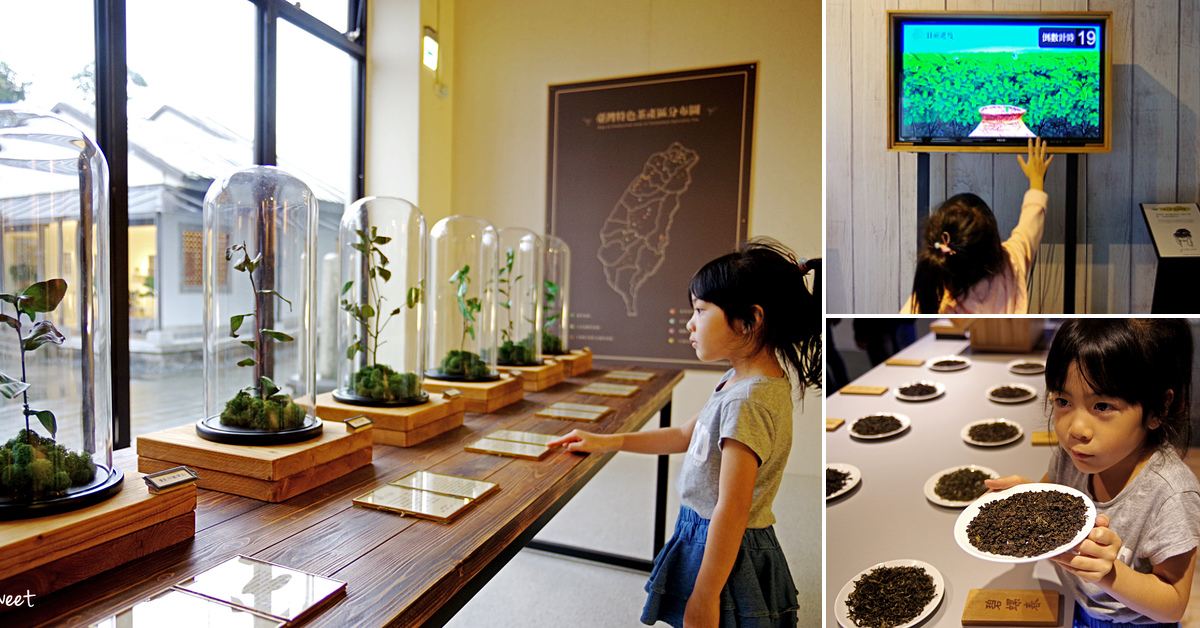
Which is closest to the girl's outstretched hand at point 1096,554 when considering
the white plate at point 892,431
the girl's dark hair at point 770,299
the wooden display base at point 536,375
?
the white plate at point 892,431

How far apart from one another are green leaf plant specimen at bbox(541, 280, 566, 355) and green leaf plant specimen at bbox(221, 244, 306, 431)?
1.56 metres

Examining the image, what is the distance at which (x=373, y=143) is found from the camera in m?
3.99

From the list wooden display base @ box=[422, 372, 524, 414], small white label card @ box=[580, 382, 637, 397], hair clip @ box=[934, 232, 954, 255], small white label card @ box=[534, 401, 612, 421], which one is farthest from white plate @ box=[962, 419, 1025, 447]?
small white label card @ box=[580, 382, 637, 397]

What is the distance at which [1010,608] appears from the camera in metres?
0.84

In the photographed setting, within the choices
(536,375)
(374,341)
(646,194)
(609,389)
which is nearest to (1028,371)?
(374,341)

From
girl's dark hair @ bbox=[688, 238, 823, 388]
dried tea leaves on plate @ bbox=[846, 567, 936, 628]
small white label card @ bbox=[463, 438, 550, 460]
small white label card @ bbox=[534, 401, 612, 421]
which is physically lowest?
dried tea leaves on plate @ bbox=[846, 567, 936, 628]

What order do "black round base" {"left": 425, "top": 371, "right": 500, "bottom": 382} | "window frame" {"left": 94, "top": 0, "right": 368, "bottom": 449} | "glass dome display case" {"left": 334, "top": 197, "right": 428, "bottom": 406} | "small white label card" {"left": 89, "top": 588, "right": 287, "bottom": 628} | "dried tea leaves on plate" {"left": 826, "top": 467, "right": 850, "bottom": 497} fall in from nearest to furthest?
"small white label card" {"left": 89, "top": 588, "right": 287, "bottom": 628} → "dried tea leaves on plate" {"left": 826, "top": 467, "right": 850, "bottom": 497} → "glass dome display case" {"left": 334, "top": 197, "right": 428, "bottom": 406} → "black round base" {"left": 425, "top": 371, "right": 500, "bottom": 382} → "window frame" {"left": 94, "top": 0, "right": 368, "bottom": 449}

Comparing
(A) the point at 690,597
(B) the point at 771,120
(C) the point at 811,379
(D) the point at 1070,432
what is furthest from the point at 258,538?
(B) the point at 771,120

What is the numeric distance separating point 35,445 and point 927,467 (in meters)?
1.16

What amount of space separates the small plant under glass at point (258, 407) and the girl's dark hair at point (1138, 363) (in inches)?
46.2

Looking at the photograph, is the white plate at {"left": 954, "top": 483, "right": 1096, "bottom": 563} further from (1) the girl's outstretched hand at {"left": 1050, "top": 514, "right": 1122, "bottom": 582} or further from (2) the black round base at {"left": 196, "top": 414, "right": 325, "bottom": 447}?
(2) the black round base at {"left": 196, "top": 414, "right": 325, "bottom": 447}

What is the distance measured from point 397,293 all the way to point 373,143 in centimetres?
254

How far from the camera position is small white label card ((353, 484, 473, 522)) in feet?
3.25

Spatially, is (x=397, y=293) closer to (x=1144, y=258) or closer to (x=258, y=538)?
(x=258, y=538)
